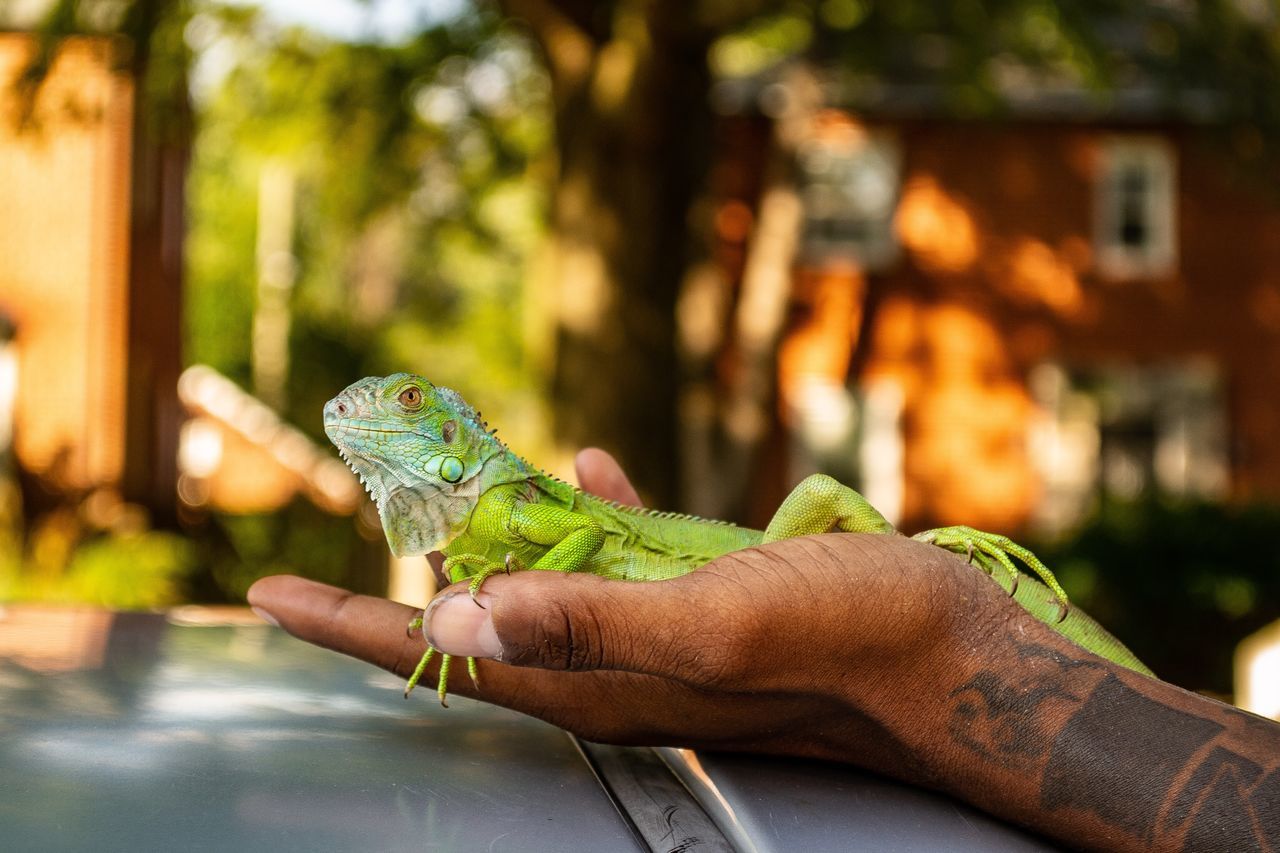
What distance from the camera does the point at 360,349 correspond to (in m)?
27.1

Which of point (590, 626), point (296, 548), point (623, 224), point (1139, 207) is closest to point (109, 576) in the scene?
point (296, 548)

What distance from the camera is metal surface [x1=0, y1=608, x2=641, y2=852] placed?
1.79 metres

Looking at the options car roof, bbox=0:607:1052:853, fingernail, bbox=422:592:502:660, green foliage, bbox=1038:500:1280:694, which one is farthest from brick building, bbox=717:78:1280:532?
fingernail, bbox=422:592:502:660

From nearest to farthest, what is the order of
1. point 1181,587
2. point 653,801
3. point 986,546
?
point 653,801
point 986,546
point 1181,587

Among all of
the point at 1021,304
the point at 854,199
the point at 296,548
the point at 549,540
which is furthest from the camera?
the point at 1021,304

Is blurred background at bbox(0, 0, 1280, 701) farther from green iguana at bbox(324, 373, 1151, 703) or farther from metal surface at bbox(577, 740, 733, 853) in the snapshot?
metal surface at bbox(577, 740, 733, 853)

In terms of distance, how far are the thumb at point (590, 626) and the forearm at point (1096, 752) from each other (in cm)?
48

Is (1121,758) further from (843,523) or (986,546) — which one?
(843,523)

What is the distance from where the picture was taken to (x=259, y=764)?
206cm

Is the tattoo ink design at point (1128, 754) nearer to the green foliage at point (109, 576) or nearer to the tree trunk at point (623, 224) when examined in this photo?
the tree trunk at point (623, 224)

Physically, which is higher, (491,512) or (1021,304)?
(1021,304)

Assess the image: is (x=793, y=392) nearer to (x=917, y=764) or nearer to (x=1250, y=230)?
(x=1250, y=230)

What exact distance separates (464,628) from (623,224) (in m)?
8.51

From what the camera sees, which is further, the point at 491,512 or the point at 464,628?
the point at 491,512
